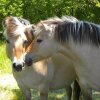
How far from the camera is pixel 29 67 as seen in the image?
4730 millimetres

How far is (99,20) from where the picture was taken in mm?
11320

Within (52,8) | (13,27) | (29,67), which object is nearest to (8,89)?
(29,67)

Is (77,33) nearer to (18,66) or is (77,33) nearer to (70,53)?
(70,53)

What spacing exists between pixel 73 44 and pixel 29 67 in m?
0.79

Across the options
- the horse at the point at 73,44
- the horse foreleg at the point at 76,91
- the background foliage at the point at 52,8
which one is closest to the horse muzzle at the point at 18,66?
the horse at the point at 73,44

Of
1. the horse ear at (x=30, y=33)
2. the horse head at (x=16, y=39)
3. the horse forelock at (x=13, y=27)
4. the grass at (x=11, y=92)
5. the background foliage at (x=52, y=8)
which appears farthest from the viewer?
the background foliage at (x=52, y=8)

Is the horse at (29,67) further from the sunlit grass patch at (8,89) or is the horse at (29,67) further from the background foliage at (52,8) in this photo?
the background foliage at (52,8)

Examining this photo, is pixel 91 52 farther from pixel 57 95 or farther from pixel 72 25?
pixel 57 95

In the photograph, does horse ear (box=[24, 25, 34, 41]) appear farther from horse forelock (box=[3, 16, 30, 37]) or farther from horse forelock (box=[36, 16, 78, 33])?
horse forelock (box=[36, 16, 78, 33])

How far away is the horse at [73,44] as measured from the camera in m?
4.21

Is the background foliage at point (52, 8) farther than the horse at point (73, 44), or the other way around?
the background foliage at point (52, 8)

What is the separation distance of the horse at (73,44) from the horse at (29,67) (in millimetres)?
223

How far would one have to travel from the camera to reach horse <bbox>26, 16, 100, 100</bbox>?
4207mm

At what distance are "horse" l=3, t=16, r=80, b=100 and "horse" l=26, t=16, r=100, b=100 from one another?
0.73 ft
